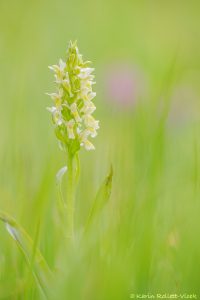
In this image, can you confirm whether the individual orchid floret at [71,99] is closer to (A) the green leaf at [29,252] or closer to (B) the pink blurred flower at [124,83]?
(A) the green leaf at [29,252]

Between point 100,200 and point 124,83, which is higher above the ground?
point 124,83

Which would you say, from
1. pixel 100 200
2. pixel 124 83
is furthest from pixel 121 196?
pixel 124 83

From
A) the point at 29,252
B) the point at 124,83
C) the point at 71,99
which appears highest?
the point at 71,99

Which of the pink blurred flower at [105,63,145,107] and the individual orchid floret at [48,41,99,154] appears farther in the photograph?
the pink blurred flower at [105,63,145,107]

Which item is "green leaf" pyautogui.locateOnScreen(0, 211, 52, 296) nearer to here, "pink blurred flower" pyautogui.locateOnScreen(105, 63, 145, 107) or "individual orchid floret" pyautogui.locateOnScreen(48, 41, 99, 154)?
"individual orchid floret" pyautogui.locateOnScreen(48, 41, 99, 154)

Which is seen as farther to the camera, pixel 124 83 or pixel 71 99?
pixel 124 83

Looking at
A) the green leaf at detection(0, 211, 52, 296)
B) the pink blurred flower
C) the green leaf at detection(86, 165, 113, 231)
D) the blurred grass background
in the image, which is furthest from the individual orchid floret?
the pink blurred flower

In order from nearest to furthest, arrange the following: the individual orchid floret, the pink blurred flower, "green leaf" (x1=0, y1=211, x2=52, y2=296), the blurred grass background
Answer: the blurred grass background → "green leaf" (x1=0, y1=211, x2=52, y2=296) → the individual orchid floret → the pink blurred flower

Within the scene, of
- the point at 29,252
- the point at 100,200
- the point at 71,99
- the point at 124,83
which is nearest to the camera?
the point at 29,252

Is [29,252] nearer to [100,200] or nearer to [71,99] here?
[100,200]

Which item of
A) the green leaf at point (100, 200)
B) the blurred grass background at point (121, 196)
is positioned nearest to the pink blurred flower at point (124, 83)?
the blurred grass background at point (121, 196)

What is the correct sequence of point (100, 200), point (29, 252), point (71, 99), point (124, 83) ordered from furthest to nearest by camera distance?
1. point (124, 83)
2. point (71, 99)
3. point (100, 200)
4. point (29, 252)

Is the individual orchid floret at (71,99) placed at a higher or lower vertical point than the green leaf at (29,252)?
higher
